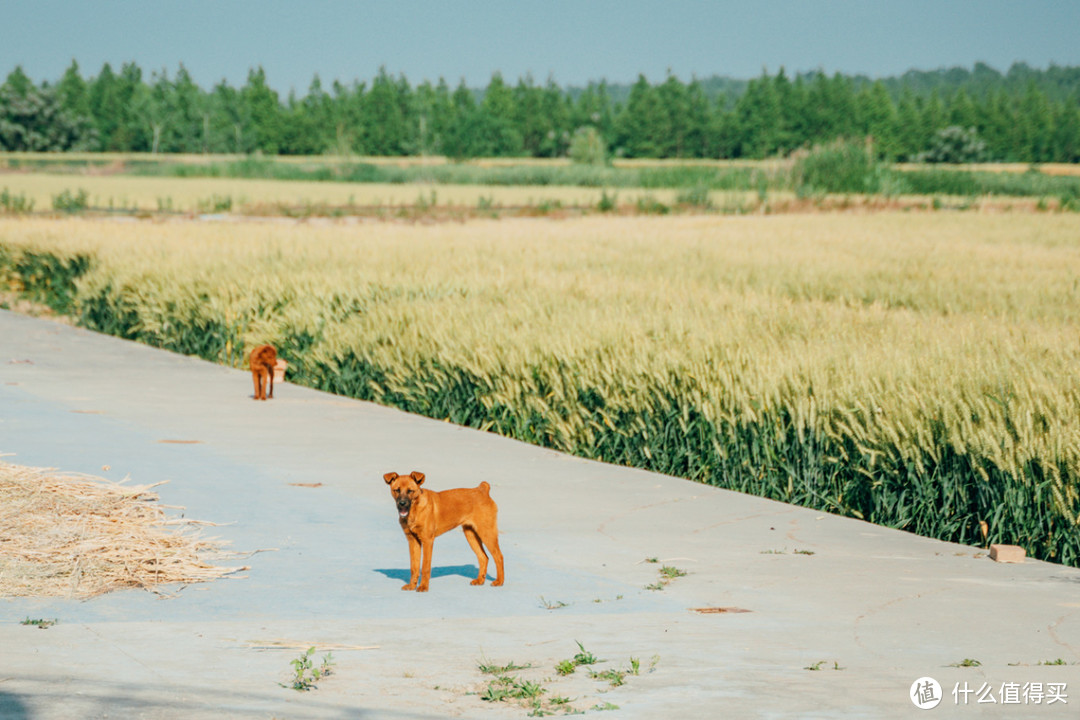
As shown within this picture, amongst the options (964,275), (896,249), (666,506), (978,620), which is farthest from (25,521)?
(896,249)

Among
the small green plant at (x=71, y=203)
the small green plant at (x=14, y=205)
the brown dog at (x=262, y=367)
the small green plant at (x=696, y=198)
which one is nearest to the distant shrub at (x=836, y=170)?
the small green plant at (x=696, y=198)

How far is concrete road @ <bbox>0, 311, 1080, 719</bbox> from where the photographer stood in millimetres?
4098

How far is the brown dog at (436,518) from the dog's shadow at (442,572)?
0.13 meters

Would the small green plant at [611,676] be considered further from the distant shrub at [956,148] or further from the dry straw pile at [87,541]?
the distant shrub at [956,148]

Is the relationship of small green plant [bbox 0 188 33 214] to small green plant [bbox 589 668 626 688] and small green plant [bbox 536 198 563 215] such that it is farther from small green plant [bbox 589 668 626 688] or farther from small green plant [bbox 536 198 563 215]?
small green plant [bbox 589 668 626 688]

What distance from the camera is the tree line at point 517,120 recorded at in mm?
110938

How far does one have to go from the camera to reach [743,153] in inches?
4633

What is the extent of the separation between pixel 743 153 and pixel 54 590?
115958mm

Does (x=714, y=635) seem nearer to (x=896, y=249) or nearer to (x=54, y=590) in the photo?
(x=54, y=590)

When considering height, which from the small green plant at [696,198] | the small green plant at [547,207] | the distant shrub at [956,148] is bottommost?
the small green plant at [547,207]

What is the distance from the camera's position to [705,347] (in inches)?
385

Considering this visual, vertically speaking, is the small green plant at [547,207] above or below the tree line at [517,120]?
below

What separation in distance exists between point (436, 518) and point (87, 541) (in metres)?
1.83

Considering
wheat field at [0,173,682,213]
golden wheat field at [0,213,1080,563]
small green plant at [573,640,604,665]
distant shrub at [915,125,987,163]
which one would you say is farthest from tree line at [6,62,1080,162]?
small green plant at [573,640,604,665]
